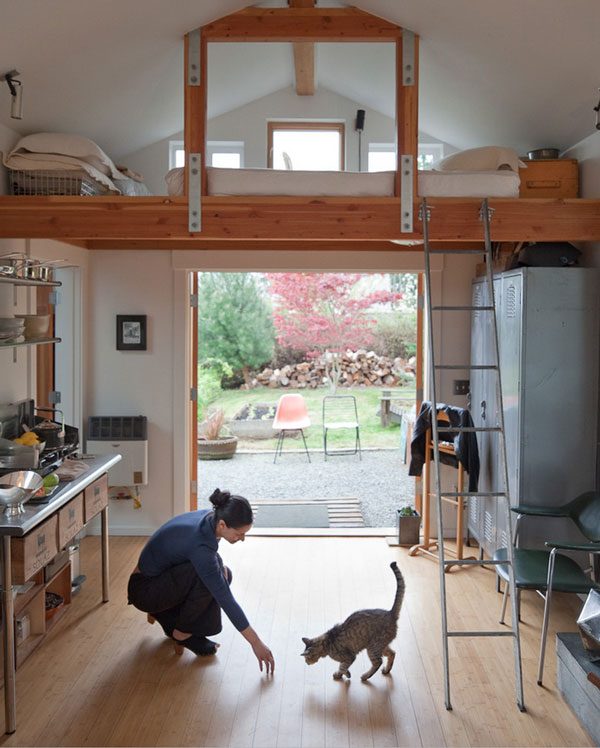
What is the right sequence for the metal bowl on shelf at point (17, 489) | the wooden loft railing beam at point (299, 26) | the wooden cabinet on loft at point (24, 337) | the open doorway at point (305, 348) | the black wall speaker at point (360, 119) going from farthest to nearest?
the open doorway at point (305, 348) < the black wall speaker at point (360, 119) < the wooden loft railing beam at point (299, 26) < the wooden cabinet on loft at point (24, 337) < the metal bowl on shelf at point (17, 489)

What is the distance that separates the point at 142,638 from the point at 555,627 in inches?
87.9

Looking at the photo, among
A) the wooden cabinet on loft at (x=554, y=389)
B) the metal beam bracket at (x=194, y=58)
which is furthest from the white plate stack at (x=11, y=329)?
the wooden cabinet on loft at (x=554, y=389)

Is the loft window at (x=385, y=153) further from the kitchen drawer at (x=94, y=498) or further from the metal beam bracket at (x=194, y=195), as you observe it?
the kitchen drawer at (x=94, y=498)

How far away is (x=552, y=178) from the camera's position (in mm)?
4754

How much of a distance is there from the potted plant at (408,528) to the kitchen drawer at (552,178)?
250 centimetres

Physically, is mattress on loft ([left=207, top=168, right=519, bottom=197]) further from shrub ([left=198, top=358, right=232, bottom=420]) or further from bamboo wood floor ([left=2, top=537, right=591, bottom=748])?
shrub ([left=198, top=358, right=232, bottom=420])

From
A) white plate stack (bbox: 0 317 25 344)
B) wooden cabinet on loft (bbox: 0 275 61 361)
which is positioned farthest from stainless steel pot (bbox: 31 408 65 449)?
white plate stack (bbox: 0 317 25 344)

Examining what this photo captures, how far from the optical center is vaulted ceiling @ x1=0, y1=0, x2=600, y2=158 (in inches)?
145

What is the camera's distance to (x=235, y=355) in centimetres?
1194

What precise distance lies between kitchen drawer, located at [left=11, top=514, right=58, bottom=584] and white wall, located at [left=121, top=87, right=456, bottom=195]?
3.19m

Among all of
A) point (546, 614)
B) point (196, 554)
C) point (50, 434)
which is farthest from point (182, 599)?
point (546, 614)

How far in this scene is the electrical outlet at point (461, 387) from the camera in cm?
610

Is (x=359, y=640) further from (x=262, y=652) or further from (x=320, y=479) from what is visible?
(x=320, y=479)

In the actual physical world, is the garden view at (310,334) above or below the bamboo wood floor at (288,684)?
above
